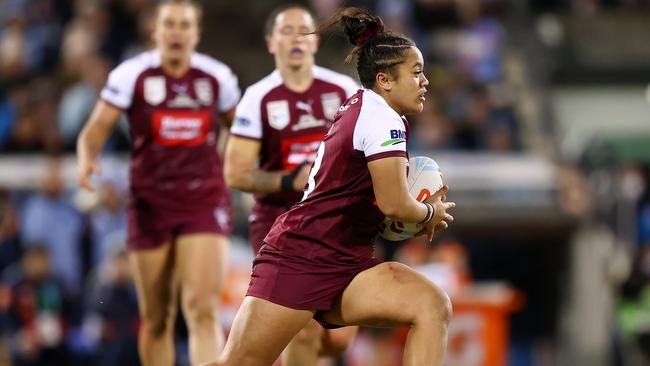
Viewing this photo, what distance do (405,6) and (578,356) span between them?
5651 millimetres

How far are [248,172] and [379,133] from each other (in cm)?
188

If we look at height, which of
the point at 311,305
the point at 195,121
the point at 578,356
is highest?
the point at 195,121

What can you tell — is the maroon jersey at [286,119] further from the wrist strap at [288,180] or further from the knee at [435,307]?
the knee at [435,307]

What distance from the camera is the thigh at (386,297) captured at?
5992 mm

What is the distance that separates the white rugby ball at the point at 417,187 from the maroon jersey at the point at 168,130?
7.32ft

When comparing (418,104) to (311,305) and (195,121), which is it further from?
(195,121)

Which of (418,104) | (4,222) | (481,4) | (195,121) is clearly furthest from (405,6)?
(418,104)

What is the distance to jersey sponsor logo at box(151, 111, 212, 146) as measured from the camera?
324 inches

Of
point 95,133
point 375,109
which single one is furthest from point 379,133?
point 95,133

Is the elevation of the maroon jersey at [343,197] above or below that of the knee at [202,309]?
above

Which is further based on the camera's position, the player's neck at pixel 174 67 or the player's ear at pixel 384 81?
the player's neck at pixel 174 67

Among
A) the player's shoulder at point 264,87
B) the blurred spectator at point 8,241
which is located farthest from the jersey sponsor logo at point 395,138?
the blurred spectator at point 8,241

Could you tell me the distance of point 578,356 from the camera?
1459 cm

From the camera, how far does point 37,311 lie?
1242 cm
